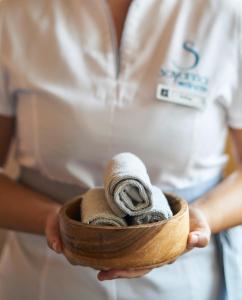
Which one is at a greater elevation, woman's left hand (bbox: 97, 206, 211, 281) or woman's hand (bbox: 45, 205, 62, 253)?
woman's left hand (bbox: 97, 206, 211, 281)

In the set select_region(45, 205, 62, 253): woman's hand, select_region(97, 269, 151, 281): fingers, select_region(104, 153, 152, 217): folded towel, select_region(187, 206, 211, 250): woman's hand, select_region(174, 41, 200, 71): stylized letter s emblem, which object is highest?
select_region(174, 41, 200, 71): stylized letter s emblem

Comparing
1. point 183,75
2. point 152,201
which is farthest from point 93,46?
point 152,201

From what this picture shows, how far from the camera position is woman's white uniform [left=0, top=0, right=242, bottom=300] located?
2.84 ft

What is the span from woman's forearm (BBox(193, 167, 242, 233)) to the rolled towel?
8.4 inches

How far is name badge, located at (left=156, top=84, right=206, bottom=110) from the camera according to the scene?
86cm

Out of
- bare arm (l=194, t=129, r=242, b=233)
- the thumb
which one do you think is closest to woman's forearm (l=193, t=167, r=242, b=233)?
bare arm (l=194, t=129, r=242, b=233)

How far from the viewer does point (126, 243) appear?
2.10 feet

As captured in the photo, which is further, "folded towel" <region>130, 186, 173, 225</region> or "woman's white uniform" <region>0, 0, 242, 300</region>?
"woman's white uniform" <region>0, 0, 242, 300</region>

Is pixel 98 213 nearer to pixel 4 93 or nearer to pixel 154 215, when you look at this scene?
pixel 154 215

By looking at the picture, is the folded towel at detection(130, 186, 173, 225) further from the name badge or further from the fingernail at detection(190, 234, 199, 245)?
the name badge

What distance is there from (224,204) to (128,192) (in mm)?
264

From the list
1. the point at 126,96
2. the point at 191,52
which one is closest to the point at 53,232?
the point at 126,96

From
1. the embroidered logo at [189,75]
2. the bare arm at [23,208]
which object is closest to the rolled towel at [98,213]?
the bare arm at [23,208]

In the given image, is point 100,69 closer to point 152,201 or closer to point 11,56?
point 11,56
